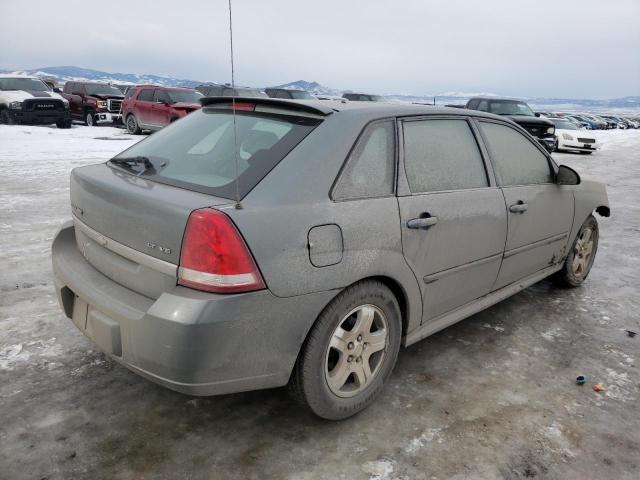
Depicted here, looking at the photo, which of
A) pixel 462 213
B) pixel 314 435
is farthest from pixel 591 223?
pixel 314 435

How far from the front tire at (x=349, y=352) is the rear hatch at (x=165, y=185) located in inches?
27.5

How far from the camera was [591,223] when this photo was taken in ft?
15.4

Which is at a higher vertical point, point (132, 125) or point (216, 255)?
point (132, 125)

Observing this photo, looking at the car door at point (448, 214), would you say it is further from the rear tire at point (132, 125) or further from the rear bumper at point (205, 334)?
the rear tire at point (132, 125)

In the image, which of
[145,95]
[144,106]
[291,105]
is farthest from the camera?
[145,95]

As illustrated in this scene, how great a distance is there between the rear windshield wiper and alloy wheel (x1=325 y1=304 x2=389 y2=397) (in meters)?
1.29

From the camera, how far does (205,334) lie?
2.06 meters

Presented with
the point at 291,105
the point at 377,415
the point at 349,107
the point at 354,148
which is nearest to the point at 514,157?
the point at 349,107

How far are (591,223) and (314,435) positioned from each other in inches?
137

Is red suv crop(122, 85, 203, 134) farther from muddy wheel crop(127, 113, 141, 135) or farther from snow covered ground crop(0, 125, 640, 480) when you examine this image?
snow covered ground crop(0, 125, 640, 480)

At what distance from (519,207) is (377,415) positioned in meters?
1.73

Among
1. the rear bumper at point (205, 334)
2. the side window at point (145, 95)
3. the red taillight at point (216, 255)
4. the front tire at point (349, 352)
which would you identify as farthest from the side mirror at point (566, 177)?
the side window at point (145, 95)

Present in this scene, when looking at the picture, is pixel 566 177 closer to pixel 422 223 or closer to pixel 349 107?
pixel 422 223

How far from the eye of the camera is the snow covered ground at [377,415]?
232 cm
